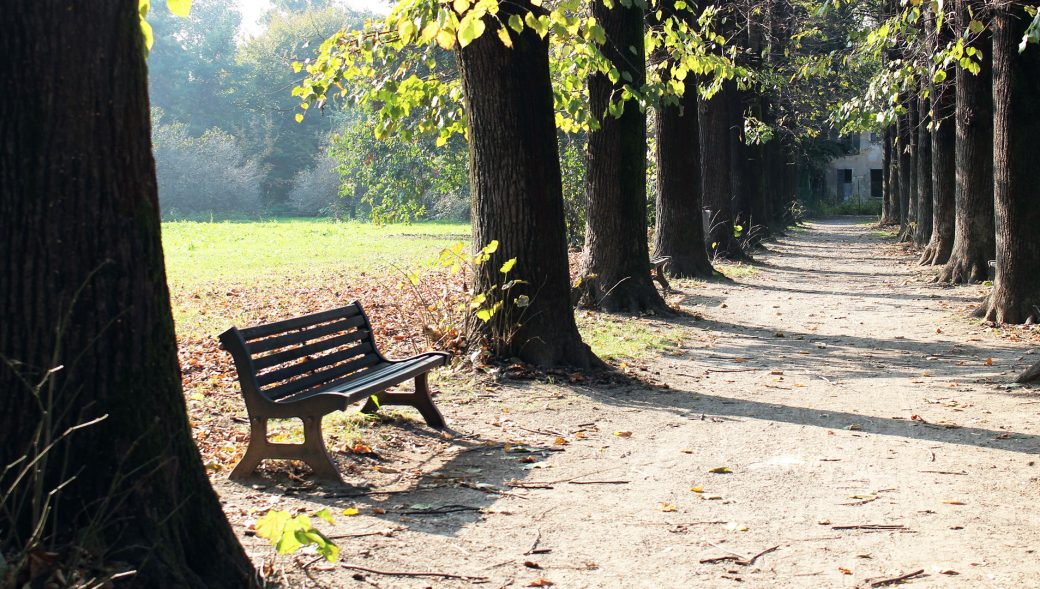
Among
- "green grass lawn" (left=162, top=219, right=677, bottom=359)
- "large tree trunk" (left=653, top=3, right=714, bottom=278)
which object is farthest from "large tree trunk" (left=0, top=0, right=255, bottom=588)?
"large tree trunk" (left=653, top=3, right=714, bottom=278)

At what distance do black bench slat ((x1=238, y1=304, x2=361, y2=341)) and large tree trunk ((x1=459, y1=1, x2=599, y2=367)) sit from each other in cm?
249

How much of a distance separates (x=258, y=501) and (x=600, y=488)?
201cm

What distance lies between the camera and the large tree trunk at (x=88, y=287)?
3.71 meters

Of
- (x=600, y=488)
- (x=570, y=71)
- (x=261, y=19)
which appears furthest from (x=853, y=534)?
(x=261, y=19)

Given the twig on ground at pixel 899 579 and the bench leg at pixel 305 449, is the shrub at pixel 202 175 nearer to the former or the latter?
the bench leg at pixel 305 449

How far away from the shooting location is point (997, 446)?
7.30 m

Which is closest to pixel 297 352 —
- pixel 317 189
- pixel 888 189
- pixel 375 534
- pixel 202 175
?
pixel 375 534

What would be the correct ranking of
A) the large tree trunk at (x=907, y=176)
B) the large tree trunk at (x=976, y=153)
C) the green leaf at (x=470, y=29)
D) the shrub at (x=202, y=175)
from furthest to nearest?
the shrub at (x=202, y=175)
the large tree trunk at (x=907, y=176)
the large tree trunk at (x=976, y=153)
the green leaf at (x=470, y=29)

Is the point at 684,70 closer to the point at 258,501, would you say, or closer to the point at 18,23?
the point at 258,501

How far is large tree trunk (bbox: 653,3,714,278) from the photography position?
62.5 ft

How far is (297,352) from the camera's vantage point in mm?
6758

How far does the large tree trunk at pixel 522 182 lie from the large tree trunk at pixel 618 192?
4351mm

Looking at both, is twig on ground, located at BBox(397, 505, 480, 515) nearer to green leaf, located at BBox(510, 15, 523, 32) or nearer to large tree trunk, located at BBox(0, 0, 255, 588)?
large tree trunk, located at BBox(0, 0, 255, 588)

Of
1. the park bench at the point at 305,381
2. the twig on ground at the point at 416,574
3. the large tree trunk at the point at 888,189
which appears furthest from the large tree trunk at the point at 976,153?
the large tree trunk at the point at 888,189
